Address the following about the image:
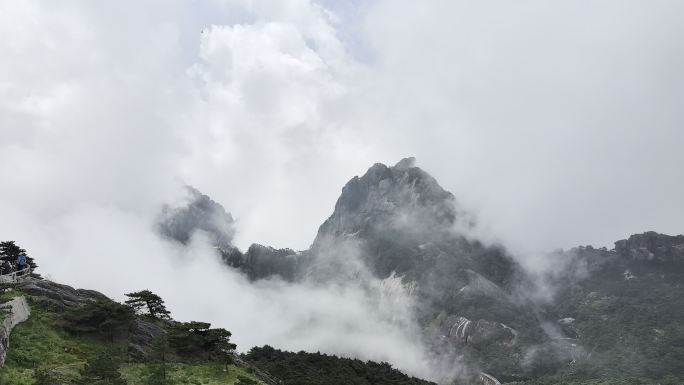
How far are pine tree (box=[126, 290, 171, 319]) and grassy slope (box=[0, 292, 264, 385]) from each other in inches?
420

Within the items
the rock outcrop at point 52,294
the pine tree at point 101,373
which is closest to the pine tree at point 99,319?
the rock outcrop at point 52,294

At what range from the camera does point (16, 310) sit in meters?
57.1

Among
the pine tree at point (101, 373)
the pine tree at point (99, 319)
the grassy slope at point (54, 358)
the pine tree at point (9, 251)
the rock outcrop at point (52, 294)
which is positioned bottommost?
the pine tree at point (101, 373)

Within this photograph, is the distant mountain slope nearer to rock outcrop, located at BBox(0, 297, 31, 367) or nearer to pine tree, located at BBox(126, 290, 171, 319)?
pine tree, located at BBox(126, 290, 171, 319)

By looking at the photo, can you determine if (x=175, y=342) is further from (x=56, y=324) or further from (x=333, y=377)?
(x=333, y=377)

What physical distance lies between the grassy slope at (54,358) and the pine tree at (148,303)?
10.7 meters

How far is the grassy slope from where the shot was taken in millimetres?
48656

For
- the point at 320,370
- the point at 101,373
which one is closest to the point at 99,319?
the point at 101,373

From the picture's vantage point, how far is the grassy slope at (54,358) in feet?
160

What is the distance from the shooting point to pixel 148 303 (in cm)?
7831

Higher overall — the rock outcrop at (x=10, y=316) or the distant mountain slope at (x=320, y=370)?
the distant mountain slope at (x=320, y=370)

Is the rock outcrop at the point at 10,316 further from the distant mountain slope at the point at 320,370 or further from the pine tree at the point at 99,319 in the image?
the distant mountain slope at the point at 320,370

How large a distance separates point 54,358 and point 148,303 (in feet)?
81.0

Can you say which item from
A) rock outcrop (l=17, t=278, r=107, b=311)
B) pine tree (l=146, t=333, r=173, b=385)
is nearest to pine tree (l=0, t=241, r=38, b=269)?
rock outcrop (l=17, t=278, r=107, b=311)
